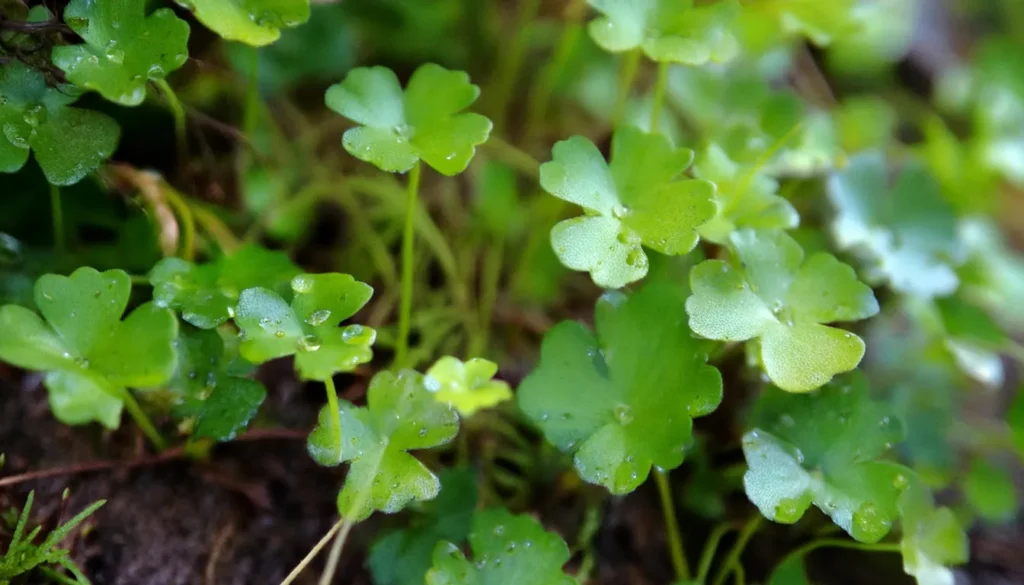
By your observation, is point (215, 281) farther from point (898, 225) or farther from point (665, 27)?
point (898, 225)

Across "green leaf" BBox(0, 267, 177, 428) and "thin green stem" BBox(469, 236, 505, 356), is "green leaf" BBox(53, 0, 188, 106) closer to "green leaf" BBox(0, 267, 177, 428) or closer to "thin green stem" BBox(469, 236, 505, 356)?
"green leaf" BBox(0, 267, 177, 428)

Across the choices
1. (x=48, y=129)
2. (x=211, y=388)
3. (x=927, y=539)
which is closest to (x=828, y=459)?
(x=927, y=539)

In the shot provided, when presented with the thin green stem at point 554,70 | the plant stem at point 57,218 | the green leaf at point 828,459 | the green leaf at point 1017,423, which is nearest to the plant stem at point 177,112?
the plant stem at point 57,218

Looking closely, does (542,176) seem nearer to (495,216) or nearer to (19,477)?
(495,216)

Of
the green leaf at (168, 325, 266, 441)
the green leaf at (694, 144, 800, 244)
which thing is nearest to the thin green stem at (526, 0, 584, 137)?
the green leaf at (694, 144, 800, 244)

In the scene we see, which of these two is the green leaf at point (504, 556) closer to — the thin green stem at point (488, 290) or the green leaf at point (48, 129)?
the thin green stem at point (488, 290)

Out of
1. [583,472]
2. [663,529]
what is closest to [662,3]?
[583,472]
